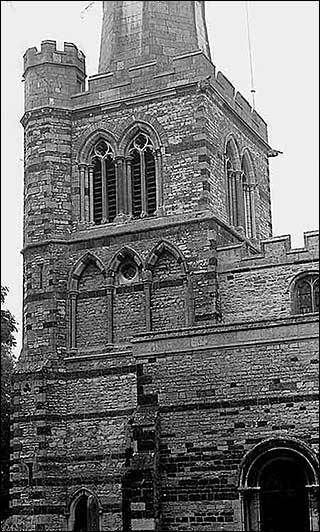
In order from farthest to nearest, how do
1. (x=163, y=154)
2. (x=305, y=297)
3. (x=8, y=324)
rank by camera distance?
(x=8, y=324)
(x=163, y=154)
(x=305, y=297)

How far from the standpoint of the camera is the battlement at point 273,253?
26.8 metres

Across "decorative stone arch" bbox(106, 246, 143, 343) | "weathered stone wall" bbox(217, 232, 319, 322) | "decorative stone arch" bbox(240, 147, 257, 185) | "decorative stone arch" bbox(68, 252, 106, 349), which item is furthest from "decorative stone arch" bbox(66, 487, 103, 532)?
"decorative stone arch" bbox(240, 147, 257, 185)

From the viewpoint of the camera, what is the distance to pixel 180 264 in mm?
27781

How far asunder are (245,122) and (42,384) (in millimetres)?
11229

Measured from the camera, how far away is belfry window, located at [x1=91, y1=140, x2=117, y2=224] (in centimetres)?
2952

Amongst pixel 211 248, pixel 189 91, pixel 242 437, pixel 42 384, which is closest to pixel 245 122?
pixel 189 91

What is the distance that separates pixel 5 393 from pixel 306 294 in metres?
15.7

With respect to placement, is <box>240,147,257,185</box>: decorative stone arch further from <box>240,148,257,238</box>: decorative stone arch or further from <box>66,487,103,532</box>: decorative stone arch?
<box>66,487,103,532</box>: decorative stone arch

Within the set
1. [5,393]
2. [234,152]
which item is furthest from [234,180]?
[5,393]

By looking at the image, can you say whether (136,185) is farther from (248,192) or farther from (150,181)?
(248,192)

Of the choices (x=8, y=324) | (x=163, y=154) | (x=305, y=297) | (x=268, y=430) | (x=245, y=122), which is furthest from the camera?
(x=8, y=324)

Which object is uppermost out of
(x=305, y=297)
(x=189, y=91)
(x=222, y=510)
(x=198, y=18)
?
(x=198, y=18)

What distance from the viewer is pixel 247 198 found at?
104ft

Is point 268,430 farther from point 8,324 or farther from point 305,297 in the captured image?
point 8,324
